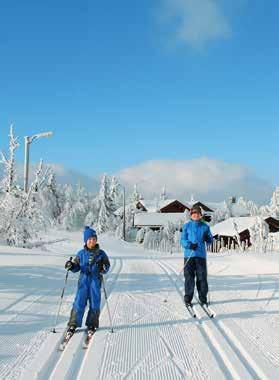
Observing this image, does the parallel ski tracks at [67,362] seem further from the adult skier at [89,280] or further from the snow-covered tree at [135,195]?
the snow-covered tree at [135,195]

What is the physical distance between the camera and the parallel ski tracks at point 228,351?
4352 millimetres

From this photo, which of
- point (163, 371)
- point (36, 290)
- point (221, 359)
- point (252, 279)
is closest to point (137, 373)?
point (163, 371)

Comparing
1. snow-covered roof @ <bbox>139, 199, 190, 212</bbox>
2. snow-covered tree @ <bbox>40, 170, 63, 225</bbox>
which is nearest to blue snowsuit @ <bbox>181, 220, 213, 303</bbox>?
snow-covered roof @ <bbox>139, 199, 190, 212</bbox>

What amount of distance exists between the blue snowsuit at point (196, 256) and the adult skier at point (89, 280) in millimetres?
2468

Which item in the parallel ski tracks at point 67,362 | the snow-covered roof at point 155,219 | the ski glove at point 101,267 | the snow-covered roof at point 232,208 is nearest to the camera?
the parallel ski tracks at point 67,362

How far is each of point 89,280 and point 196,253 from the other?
2.75 metres

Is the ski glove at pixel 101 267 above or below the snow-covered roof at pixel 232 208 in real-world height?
below

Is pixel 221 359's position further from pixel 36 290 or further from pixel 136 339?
pixel 36 290

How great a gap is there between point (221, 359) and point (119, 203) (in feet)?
264

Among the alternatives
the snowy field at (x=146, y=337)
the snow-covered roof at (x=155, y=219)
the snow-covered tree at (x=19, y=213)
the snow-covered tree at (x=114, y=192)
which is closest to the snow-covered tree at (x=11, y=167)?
the snow-covered tree at (x=19, y=213)

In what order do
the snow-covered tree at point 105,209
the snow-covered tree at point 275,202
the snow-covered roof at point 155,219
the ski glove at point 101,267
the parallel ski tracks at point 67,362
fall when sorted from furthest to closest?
the snow-covered tree at point 275,202, the snow-covered tree at point 105,209, the snow-covered roof at point 155,219, the ski glove at point 101,267, the parallel ski tracks at point 67,362

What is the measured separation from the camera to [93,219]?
7850cm

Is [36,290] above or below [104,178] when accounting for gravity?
below

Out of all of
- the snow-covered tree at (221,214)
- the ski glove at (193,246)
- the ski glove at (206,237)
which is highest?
the snow-covered tree at (221,214)
